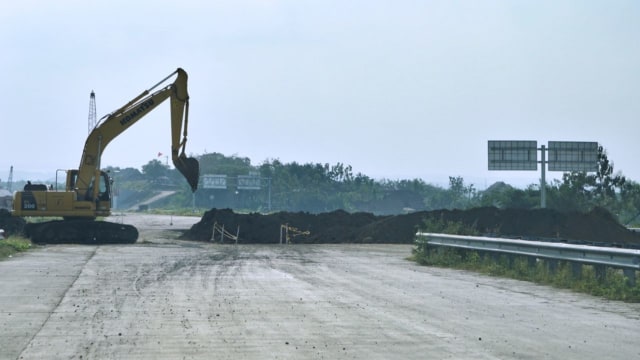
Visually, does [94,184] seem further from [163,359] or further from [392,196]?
[392,196]

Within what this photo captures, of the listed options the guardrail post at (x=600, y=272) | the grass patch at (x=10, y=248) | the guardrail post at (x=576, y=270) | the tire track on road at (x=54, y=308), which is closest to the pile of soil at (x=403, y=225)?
the grass patch at (x=10, y=248)

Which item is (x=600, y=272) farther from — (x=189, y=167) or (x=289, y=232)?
(x=289, y=232)

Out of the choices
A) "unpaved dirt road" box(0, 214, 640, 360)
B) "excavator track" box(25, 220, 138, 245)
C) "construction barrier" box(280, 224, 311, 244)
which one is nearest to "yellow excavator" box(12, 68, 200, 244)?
"excavator track" box(25, 220, 138, 245)

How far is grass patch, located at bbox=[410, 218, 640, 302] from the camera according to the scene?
16.9 m

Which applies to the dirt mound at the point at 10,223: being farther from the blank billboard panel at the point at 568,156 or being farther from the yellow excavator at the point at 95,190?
the blank billboard panel at the point at 568,156

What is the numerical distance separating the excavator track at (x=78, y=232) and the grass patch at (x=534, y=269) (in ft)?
53.2

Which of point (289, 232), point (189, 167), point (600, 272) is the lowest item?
point (289, 232)

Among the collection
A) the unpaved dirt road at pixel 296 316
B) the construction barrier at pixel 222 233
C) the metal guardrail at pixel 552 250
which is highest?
the metal guardrail at pixel 552 250

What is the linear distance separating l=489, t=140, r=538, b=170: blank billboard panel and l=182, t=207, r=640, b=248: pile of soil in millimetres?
14961

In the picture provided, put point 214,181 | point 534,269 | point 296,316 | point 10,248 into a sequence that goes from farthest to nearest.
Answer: point 214,181, point 10,248, point 534,269, point 296,316

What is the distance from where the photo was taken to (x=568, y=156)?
60000 mm

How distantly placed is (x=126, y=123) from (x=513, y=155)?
100 ft

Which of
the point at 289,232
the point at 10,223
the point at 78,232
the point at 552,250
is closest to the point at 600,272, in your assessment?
the point at 552,250

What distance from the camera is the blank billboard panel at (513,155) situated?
59.8 meters
